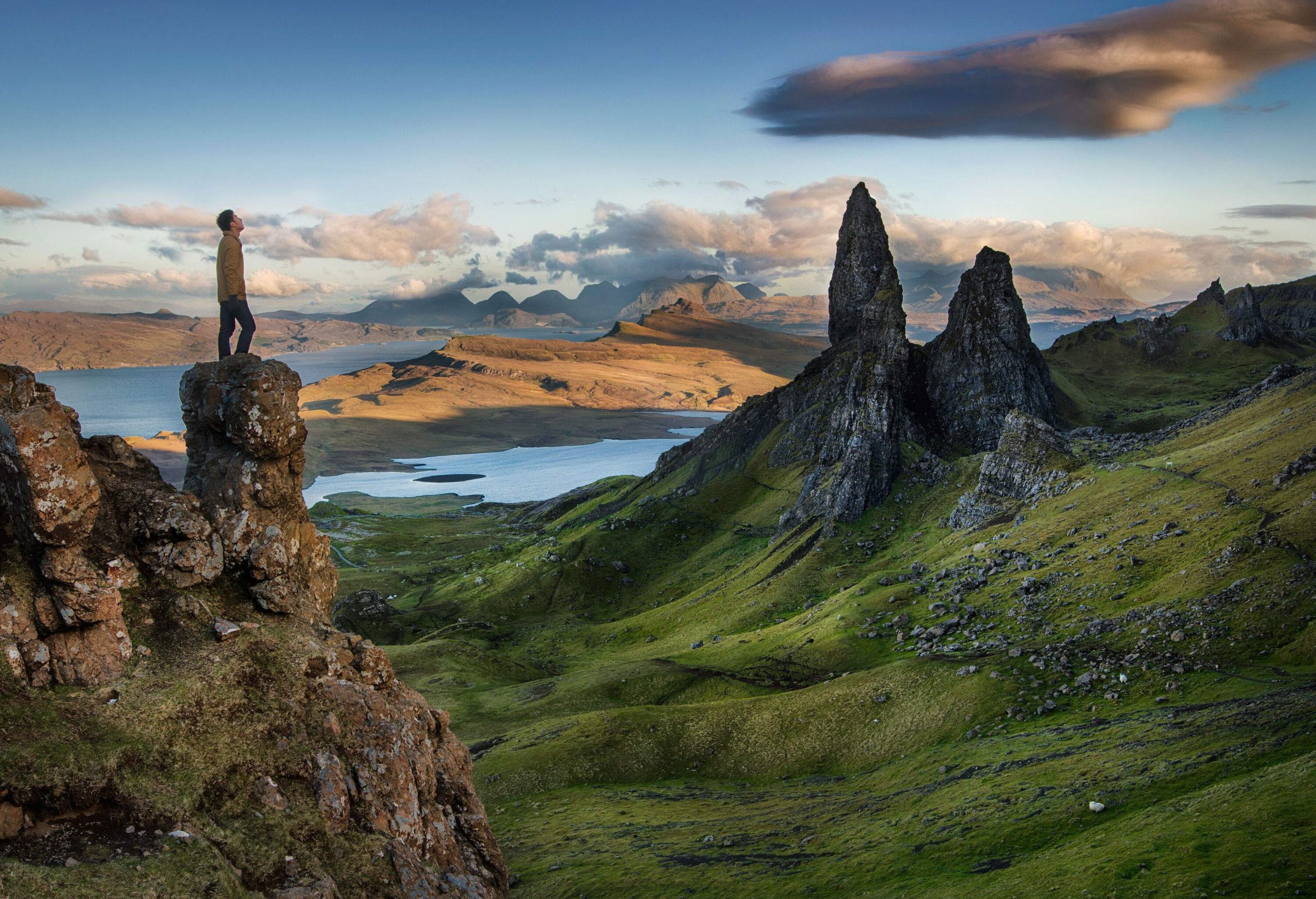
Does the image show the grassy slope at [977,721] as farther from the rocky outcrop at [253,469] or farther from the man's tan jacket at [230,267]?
the man's tan jacket at [230,267]

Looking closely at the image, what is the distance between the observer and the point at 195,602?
129ft

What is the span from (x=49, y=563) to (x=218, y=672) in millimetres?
8767

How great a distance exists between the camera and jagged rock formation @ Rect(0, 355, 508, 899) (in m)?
32.2

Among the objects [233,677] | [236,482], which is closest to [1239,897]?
[233,677]

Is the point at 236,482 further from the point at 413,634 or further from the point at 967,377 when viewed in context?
the point at 967,377

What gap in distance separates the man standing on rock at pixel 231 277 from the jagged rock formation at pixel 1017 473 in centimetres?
11298

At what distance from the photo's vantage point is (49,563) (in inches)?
1340

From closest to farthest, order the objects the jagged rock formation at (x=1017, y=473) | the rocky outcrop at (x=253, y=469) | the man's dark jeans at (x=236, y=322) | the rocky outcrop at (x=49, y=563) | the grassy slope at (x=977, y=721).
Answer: the rocky outcrop at (x=49, y=563) → the man's dark jeans at (x=236, y=322) → the rocky outcrop at (x=253, y=469) → the grassy slope at (x=977, y=721) → the jagged rock formation at (x=1017, y=473)

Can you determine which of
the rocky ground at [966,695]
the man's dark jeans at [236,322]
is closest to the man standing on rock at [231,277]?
the man's dark jeans at [236,322]

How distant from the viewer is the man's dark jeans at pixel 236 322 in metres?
41.2

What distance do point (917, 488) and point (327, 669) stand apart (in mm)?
138806

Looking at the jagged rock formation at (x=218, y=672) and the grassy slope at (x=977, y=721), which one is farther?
the grassy slope at (x=977, y=721)

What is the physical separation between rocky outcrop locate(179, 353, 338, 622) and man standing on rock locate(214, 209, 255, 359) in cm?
Result: 317

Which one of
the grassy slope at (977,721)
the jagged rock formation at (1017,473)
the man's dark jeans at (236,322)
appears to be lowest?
the grassy slope at (977,721)
